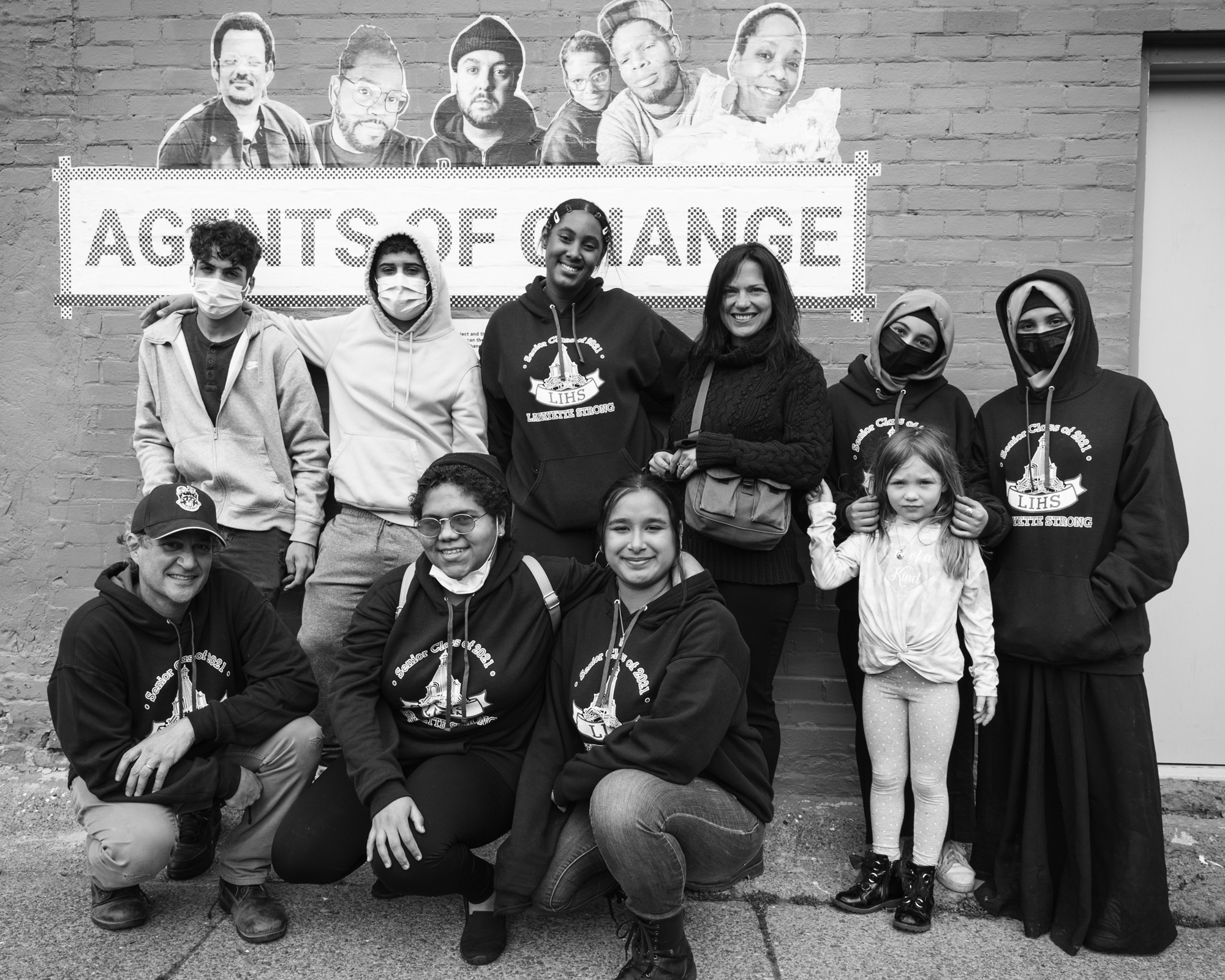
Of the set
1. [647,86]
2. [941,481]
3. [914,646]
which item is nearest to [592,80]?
[647,86]

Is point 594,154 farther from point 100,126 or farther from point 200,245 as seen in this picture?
point 100,126

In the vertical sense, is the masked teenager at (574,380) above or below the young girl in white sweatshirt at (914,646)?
above

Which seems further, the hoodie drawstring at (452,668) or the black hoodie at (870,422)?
the black hoodie at (870,422)

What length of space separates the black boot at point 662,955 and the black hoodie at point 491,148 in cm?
286

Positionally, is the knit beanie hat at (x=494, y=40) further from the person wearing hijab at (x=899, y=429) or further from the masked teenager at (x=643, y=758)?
the masked teenager at (x=643, y=758)

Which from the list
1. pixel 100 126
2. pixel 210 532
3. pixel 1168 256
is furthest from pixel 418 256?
pixel 1168 256

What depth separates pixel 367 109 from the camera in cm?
400

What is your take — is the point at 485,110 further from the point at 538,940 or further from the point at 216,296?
the point at 538,940

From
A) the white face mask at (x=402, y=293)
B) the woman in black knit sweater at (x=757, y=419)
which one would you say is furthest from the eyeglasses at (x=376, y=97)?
the woman in black knit sweater at (x=757, y=419)

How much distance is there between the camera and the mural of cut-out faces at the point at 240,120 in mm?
4008

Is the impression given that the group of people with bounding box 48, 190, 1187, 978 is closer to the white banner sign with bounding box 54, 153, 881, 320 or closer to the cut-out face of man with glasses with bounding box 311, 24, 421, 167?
the white banner sign with bounding box 54, 153, 881, 320

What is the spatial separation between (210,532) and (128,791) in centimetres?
78

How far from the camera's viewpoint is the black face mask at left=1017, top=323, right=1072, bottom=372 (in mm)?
3141

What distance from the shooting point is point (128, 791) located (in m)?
2.86
